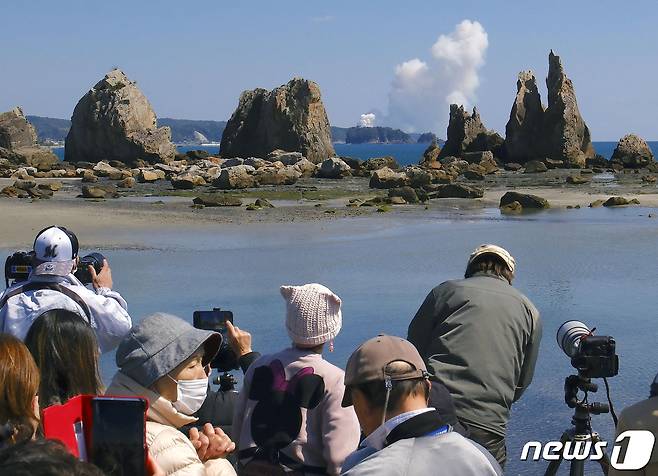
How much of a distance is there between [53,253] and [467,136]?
7549 centimetres

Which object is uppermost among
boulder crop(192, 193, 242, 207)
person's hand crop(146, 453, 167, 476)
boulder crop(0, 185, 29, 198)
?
person's hand crop(146, 453, 167, 476)

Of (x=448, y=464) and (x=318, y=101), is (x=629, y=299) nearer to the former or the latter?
(x=448, y=464)

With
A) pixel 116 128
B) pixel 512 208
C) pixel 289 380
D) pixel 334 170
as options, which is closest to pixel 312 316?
pixel 289 380

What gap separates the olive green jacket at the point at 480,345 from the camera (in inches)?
188

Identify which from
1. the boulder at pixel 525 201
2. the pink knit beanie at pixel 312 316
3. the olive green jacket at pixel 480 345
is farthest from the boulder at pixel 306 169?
the pink knit beanie at pixel 312 316

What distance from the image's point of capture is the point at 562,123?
7444 centimetres

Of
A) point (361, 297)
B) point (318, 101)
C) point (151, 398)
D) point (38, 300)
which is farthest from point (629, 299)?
point (318, 101)

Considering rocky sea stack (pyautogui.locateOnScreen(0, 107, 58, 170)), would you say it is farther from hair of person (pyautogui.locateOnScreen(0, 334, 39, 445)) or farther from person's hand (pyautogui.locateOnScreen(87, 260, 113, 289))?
hair of person (pyautogui.locateOnScreen(0, 334, 39, 445))

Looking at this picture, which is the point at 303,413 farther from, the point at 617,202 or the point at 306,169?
the point at 306,169

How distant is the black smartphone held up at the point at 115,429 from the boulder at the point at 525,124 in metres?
72.9

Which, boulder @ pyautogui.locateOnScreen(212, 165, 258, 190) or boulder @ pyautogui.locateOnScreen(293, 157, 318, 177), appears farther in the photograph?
boulder @ pyautogui.locateOnScreen(293, 157, 318, 177)

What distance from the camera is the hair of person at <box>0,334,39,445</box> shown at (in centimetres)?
298

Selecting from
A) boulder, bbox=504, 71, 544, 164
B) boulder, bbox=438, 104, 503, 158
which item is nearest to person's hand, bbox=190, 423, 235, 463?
boulder, bbox=504, 71, 544, 164

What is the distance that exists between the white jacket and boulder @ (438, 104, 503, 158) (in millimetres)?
73536
